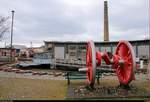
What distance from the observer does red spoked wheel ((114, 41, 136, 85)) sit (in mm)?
10695

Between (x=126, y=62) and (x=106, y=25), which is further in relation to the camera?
(x=106, y=25)

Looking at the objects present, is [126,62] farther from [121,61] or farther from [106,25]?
[106,25]

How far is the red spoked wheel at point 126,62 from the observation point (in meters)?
10.7

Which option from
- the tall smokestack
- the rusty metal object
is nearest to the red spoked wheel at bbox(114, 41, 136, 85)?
the rusty metal object

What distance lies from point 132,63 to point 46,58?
25.4m

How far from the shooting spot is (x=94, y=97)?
9430 mm

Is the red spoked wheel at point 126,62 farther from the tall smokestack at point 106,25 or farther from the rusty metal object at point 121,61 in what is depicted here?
the tall smokestack at point 106,25

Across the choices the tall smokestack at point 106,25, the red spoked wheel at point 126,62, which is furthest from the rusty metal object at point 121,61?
the tall smokestack at point 106,25

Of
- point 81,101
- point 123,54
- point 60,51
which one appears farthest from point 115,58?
point 60,51

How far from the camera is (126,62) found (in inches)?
455

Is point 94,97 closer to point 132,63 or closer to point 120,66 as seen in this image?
point 132,63

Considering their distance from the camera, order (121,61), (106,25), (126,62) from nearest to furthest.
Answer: (126,62) → (121,61) → (106,25)

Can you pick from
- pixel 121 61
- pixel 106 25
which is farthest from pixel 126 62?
pixel 106 25

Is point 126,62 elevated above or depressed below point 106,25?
below
